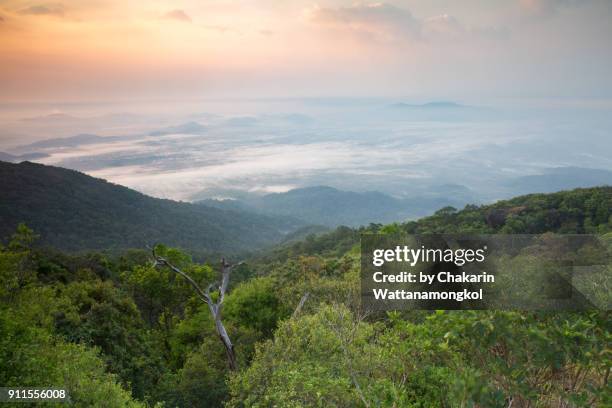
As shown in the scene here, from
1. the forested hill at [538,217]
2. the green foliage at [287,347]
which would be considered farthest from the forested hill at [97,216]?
the green foliage at [287,347]

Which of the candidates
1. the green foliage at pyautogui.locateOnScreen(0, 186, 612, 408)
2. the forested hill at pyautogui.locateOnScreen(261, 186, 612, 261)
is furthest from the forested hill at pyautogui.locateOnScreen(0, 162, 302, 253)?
the green foliage at pyautogui.locateOnScreen(0, 186, 612, 408)

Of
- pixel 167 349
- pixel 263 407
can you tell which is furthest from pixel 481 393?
pixel 167 349

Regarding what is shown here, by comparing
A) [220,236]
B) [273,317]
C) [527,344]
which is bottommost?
[220,236]

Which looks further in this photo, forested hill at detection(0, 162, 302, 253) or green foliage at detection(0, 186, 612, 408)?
forested hill at detection(0, 162, 302, 253)

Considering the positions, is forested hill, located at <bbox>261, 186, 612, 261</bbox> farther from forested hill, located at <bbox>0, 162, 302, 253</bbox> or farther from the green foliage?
forested hill, located at <bbox>0, 162, 302, 253</bbox>

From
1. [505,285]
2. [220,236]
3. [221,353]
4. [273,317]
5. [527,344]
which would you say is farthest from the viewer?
[220,236]

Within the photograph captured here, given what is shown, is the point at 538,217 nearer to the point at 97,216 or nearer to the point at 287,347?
the point at 287,347

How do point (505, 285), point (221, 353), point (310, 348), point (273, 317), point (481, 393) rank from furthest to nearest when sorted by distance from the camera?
point (273, 317) → point (221, 353) → point (310, 348) → point (505, 285) → point (481, 393)

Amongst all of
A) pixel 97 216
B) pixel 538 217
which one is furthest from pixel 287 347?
pixel 97 216

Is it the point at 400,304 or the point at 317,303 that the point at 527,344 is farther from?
the point at 317,303

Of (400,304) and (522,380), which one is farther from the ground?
(522,380)
